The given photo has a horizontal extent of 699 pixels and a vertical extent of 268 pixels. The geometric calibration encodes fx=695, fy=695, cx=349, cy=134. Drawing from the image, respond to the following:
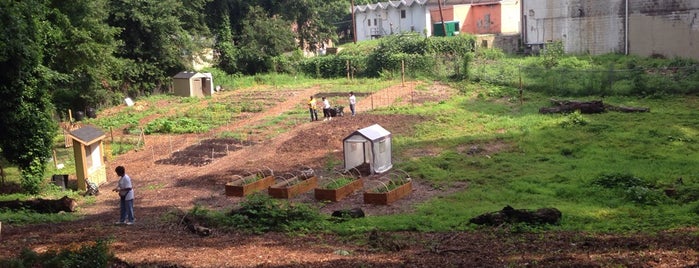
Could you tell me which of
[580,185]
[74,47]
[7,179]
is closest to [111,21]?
[74,47]

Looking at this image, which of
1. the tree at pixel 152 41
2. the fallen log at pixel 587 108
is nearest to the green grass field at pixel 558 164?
the fallen log at pixel 587 108

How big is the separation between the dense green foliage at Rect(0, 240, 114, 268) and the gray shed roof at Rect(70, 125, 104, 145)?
40.2 ft

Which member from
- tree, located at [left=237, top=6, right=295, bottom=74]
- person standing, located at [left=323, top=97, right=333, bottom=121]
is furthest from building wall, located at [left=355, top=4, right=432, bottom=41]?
person standing, located at [left=323, top=97, right=333, bottom=121]

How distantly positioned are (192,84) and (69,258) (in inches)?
1417

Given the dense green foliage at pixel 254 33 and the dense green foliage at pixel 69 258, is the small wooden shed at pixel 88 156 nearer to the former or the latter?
the dense green foliage at pixel 69 258

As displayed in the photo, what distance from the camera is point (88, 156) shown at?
22781mm

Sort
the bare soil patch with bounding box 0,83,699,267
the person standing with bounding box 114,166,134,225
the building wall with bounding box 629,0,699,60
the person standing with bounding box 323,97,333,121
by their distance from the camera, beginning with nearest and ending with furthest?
the bare soil patch with bounding box 0,83,699,267, the person standing with bounding box 114,166,134,225, the person standing with bounding box 323,97,333,121, the building wall with bounding box 629,0,699,60

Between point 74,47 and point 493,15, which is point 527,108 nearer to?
point 74,47

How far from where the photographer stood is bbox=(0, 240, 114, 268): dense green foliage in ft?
33.0

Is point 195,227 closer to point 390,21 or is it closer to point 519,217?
point 519,217

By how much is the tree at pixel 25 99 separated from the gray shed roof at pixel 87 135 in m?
0.84

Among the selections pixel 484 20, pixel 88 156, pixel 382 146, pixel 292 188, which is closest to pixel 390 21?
pixel 484 20

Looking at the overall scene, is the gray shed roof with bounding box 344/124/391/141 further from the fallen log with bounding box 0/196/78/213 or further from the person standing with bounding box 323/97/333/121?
the person standing with bounding box 323/97/333/121

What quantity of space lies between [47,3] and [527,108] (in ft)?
70.4
